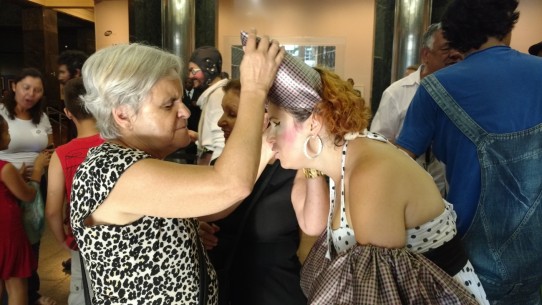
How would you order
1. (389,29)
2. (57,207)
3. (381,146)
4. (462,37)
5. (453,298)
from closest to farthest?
(453,298)
(381,146)
(462,37)
(57,207)
(389,29)

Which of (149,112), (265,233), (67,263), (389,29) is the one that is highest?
(389,29)

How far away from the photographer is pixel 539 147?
156 centimetres

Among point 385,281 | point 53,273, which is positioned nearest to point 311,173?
point 385,281

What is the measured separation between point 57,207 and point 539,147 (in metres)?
2.46

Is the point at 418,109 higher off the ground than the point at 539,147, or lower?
higher

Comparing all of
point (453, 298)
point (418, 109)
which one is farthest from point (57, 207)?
point (453, 298)

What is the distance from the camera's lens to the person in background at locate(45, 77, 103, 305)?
247 cm

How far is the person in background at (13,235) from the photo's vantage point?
2888 millimetres

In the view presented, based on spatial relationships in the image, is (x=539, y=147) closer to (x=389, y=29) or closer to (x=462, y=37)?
(x=462, y=37)

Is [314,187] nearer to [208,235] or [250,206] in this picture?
[250,206]

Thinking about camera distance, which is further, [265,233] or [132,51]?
[265,233]

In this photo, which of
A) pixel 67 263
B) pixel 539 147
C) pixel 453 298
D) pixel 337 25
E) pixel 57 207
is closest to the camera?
pixel 453 298

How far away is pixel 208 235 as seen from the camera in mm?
1675

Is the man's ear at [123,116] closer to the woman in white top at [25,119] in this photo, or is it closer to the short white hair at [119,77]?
the short white hair at [119,77]
